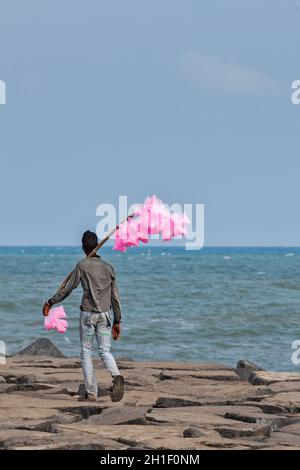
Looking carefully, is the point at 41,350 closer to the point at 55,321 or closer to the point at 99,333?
the point at 55,321

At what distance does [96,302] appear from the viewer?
436 inches

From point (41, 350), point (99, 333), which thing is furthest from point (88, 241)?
point (41, 350)

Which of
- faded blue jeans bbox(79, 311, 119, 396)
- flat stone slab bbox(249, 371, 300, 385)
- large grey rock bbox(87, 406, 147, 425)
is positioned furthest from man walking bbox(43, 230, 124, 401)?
flat stone slab bbox(249, 371, 300, 385)

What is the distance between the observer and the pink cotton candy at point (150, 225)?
413 inches

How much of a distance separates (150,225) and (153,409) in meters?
1.60

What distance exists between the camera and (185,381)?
1375 cm

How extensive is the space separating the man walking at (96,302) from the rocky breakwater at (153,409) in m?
0.41

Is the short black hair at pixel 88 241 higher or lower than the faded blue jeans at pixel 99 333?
higher

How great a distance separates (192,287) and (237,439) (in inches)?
1511

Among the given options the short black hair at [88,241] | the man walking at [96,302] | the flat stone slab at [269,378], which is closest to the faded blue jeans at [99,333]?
the man walking at [96,302]

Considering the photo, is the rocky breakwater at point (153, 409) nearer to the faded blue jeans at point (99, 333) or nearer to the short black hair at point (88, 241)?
the faded blue jeans at point (99, 333)
